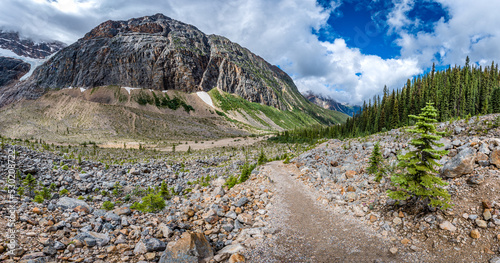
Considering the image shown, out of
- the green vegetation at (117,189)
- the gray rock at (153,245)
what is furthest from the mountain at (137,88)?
A: the gray rock at (153,245)

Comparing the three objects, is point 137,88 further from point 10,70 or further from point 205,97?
point 10,70

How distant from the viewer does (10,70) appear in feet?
476

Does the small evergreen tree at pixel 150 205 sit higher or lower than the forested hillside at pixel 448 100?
lower

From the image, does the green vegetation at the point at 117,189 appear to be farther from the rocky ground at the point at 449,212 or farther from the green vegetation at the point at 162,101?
the green vegetation at the point at 162,101

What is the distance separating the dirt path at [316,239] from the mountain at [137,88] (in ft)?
295

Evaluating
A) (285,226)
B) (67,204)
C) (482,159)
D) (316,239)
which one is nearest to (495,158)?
(482,159)

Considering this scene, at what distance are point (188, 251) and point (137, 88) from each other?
15823 centimetres

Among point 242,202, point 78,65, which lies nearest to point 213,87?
point 78,65

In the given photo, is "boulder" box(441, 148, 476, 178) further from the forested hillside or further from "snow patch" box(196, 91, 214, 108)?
"snow patch" box(196, 91, 214, 108)

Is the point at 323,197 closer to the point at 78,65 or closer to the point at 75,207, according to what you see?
the point at 75,207

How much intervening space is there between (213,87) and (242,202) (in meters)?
186

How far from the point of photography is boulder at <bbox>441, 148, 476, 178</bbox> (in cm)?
855

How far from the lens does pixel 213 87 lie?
188m

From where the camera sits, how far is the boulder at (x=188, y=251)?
21.0 feet
